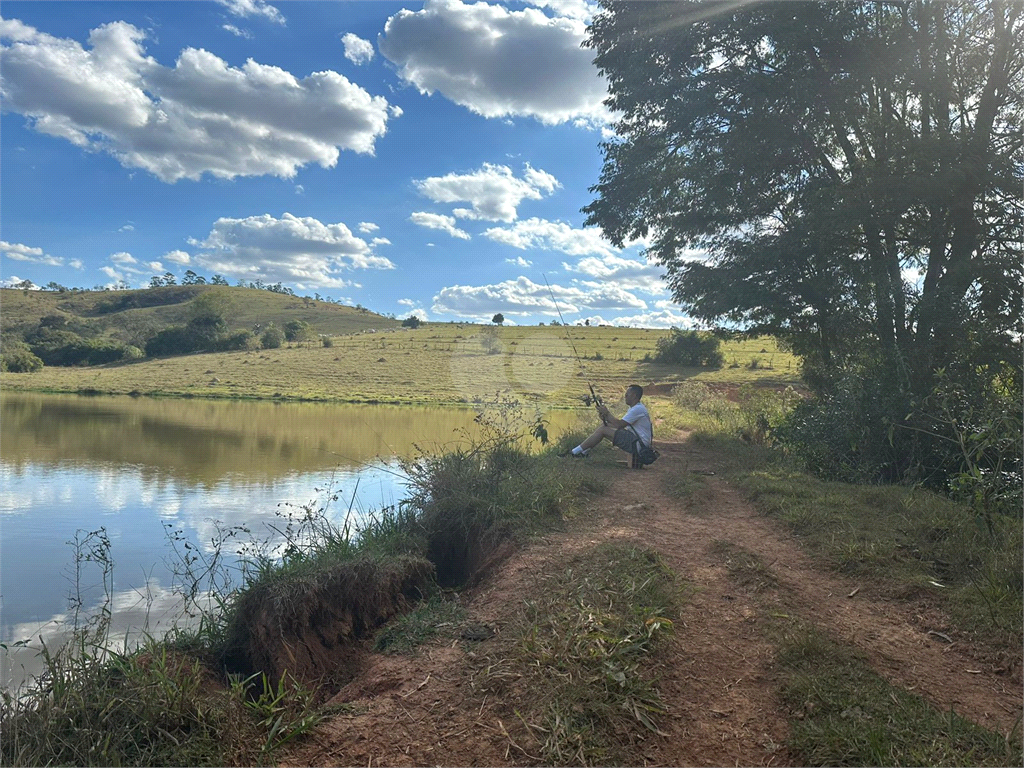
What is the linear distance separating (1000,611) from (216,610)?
5234 mm

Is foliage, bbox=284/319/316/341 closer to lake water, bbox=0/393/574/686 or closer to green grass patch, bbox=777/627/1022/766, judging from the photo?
lake water, bbox=0/393/574/686

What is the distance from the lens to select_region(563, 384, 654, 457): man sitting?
888 centimetres

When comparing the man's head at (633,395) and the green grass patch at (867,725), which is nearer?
the green grass patch at (867,725)

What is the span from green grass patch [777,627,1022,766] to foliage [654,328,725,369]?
3769cm

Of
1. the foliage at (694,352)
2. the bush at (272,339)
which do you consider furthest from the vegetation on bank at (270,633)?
the bush at (272,339)

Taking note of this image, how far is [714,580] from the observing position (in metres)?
4.27

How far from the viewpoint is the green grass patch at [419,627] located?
3.83 meters

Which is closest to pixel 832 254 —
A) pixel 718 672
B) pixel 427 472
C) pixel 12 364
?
pixel 427 472

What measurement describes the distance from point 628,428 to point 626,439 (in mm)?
154

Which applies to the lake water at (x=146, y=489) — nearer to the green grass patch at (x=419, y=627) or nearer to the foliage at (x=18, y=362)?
the green grass patch at (x=419, y=627)

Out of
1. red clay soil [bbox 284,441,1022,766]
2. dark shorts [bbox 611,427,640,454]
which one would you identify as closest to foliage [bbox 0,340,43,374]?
dark shorts [bbox 611,427,640,454]

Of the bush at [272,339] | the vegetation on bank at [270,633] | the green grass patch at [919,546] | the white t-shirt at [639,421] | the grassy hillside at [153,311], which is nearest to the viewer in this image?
the vegetation on bank at [270,633]

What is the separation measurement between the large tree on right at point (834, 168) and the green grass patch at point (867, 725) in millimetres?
5440

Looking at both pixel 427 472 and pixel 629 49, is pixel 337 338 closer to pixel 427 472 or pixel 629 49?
pixel 629 49
